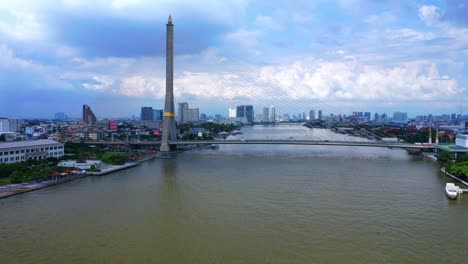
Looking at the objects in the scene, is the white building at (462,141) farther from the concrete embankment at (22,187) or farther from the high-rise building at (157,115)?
the high-rise building at (157,115)

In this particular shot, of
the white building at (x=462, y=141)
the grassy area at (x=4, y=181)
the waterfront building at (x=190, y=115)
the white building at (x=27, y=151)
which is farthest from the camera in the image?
the waterfront building at (x=190, y=115)

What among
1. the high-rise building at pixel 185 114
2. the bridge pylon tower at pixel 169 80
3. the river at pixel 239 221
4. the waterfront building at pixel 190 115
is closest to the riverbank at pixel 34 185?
the river at pixel 239 221

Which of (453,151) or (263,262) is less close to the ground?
(453,151)

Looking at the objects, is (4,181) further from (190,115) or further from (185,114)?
(190,115)

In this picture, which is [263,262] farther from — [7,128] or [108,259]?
[7,128]

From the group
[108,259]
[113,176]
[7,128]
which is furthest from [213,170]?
[7,128]
